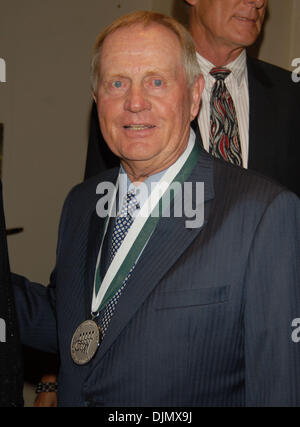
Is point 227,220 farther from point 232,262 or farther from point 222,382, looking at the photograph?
point 222,382

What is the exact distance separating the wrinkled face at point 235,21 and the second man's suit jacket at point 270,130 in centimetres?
19

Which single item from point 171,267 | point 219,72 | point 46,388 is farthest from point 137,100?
point 46,388

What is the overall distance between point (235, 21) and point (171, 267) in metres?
1.16

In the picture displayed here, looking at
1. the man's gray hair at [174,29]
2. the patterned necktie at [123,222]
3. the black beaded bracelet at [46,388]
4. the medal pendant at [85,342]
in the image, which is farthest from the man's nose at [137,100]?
the black beaded bracelet at [46,388]

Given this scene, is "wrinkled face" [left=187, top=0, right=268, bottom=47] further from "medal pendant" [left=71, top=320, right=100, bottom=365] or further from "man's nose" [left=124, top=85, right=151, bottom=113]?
"medal pendant" [left=71, top=320, right=100, bottom=365]

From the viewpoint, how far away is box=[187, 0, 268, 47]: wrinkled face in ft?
7.31

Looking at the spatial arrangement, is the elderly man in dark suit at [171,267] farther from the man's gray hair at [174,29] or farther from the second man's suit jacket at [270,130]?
the second man's suit jacket at [270,130]

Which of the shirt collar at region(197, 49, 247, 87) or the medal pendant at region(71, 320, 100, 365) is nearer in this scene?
the medal pendant at region(71, 320, 100, 365)

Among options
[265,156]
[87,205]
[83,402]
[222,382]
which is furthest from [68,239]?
[265,156]

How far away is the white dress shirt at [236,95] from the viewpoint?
7.32 feet

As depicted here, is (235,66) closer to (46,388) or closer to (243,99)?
Result: (243,99)

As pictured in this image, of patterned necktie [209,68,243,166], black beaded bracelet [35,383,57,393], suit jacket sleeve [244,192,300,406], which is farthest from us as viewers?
black beaded bracelet [35,383,57,393]

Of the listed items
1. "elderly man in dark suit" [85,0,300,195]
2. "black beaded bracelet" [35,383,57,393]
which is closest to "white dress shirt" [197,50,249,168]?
"elderly man in dark suit" [85,0,300,195]

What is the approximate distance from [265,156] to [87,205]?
2.45 ft
